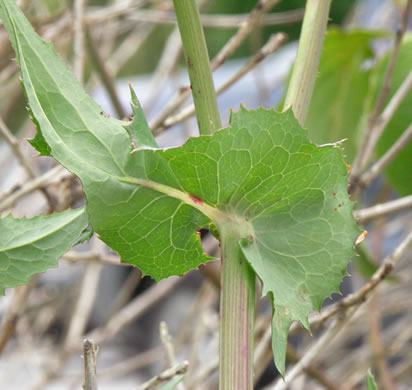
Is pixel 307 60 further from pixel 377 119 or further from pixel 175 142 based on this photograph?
pixel 175 142

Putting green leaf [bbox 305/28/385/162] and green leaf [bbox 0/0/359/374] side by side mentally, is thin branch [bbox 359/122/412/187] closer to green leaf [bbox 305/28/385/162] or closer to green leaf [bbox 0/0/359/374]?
green leaf [bbox 305/28/385/162]

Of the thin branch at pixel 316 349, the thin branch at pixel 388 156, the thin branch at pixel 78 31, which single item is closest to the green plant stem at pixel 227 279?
the thin branch at pixel 316 349

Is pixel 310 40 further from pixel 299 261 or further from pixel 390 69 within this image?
pixel 390 69

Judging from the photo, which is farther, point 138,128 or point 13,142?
point 13,142

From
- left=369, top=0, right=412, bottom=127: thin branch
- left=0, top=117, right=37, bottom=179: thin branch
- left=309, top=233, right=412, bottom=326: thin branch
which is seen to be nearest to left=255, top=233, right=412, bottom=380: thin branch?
left=309, top=233, right=412, bottom=326: thin branch

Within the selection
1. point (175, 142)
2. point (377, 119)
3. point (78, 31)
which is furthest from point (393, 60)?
point (175, 142)

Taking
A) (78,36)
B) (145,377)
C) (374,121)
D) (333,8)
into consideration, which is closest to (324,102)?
(374,121)
